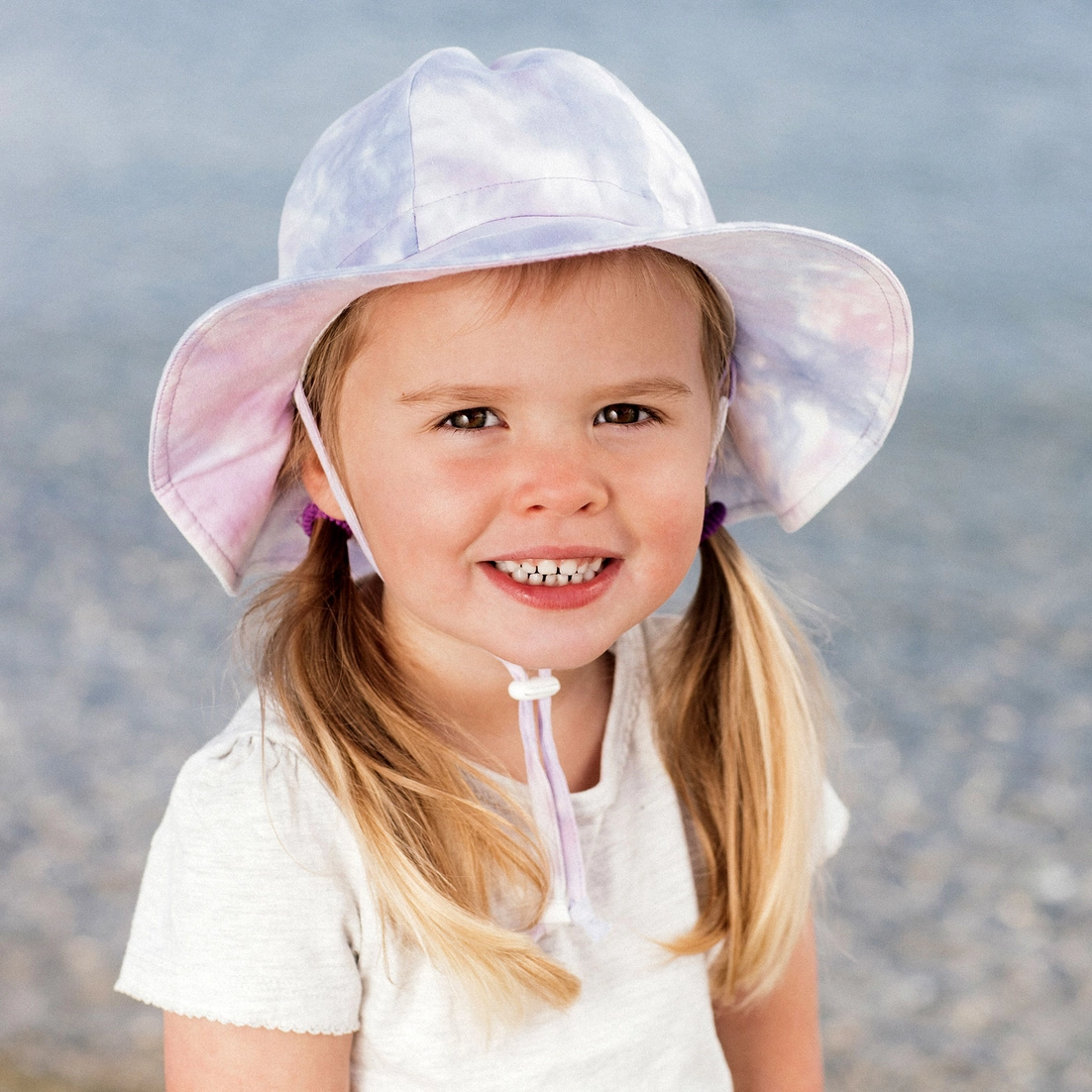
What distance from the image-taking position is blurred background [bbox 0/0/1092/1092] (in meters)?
2.33

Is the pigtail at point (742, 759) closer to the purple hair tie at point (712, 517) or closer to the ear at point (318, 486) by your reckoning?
the purple hair tie at point (712, 517)

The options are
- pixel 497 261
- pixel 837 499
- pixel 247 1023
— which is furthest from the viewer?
pixel 837 499

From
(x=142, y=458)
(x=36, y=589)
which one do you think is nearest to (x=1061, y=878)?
(x=36, y=589)

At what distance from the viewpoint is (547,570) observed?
122cm

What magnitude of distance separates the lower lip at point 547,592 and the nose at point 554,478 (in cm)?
7

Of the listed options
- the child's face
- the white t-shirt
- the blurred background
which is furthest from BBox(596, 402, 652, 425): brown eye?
the blurred background

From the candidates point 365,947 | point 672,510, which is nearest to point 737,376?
point 672,510

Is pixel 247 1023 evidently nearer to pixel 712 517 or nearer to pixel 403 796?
pixel 403 796

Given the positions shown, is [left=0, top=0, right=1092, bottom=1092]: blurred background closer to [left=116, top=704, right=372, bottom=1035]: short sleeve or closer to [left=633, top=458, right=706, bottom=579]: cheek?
[left=116, top=704, right=372, bottom=1035]: short sleeve

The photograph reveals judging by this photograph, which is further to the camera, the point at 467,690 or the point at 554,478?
the point at 467,690

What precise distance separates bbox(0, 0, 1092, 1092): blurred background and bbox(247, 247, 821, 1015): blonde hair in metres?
0.13

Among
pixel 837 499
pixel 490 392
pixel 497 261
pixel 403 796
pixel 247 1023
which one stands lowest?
pixel 837 499

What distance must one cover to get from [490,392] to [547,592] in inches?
6.7

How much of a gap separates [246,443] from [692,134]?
4.68 m
